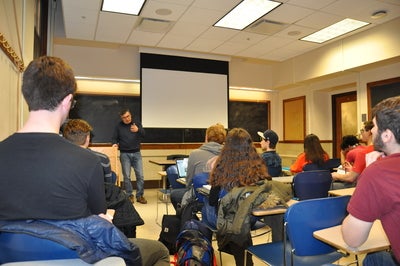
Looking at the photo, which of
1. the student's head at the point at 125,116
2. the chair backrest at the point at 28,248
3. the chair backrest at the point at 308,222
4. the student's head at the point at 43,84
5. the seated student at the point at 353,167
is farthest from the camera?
the student's head at the point at 125,116

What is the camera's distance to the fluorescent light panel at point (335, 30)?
4896 mm

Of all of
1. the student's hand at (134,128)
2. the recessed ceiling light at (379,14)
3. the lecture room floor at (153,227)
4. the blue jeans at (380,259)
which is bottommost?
the lecture room floor at (153,227)

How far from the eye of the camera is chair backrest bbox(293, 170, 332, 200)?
2.78m

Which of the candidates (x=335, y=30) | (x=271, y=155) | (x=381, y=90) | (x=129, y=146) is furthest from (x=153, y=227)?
(x=381, y=90)

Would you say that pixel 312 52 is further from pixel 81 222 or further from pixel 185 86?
pixel 81 222

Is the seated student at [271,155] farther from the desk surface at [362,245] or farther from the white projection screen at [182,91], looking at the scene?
the white projection screen at [182,91]

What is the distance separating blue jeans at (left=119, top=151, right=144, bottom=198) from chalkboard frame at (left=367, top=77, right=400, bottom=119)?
177 inches

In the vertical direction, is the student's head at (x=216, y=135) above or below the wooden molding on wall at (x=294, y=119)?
below

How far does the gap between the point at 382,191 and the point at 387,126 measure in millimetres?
293

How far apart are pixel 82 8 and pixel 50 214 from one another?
4.21 meters

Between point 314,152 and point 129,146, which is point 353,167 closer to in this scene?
point 314,152

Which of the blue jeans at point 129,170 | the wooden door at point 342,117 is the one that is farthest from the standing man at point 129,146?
the wooden door at point 342,117

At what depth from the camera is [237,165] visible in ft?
7.20

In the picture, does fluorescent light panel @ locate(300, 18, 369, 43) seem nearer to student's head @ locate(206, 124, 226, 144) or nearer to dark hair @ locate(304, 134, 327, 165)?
dark hair @ locate(304, 134, 327, 165)
